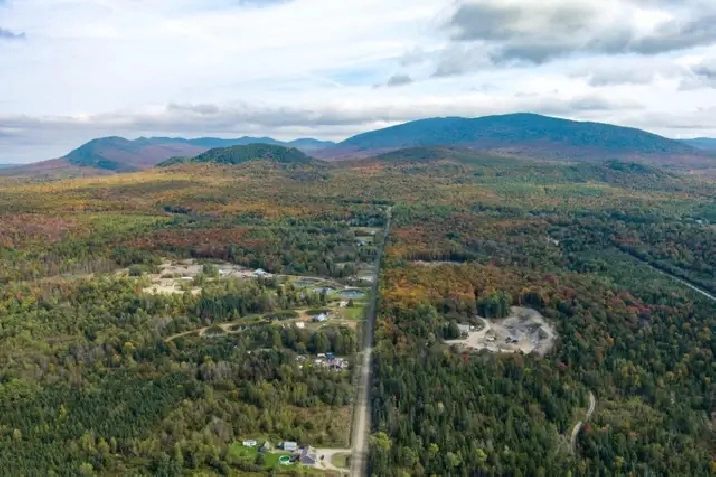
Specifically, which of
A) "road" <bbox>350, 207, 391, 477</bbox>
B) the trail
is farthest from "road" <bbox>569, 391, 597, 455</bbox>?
the trail

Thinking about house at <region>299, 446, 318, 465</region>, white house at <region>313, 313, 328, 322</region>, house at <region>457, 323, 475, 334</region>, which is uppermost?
white house at <region>313, 313, 328, 322</region>

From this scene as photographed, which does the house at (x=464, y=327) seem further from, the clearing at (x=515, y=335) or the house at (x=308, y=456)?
the house at (x=308, y=456)

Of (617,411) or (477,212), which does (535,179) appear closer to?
(477,212)

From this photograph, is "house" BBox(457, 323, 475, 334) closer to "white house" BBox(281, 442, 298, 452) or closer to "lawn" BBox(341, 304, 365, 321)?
"lawn" BBox(341, 304, 365, 321)

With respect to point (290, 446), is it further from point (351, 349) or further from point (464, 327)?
point (464, 327)

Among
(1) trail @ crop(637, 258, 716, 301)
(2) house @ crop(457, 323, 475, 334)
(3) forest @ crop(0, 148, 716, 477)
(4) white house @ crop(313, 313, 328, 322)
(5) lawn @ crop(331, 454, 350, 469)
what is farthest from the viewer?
(1) trail @ crop(637, 258, 716, 301)

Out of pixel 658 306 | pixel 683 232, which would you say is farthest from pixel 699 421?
pixel 683 232
